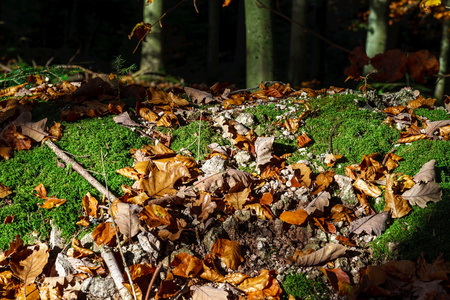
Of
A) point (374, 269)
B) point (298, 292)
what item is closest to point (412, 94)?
point (374, 269)

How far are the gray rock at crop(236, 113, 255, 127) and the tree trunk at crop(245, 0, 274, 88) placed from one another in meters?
3.01

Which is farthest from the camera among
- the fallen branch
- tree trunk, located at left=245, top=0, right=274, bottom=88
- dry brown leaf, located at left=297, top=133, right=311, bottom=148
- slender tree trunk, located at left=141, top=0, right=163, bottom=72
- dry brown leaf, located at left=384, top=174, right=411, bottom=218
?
slender tree trunk, located at left=141, top=0, right=163, bottom=72

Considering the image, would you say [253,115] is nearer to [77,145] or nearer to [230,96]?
[230,96]

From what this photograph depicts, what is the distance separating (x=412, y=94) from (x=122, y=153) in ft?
8.64

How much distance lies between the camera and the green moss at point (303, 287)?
5.35 feet

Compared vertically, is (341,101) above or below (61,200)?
above

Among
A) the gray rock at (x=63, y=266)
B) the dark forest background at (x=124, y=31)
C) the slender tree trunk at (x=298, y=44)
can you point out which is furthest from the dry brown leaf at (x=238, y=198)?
the dark forest background at (x=124, y=31)

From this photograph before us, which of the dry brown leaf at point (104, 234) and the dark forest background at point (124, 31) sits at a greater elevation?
the dark forest background at point (124, 31)

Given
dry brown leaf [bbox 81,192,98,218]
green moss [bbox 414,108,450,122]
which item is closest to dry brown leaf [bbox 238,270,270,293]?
dry brown leaf [bbox 81,192,98,218]

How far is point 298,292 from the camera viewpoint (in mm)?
1643

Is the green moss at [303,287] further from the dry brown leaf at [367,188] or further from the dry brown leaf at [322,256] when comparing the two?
the dry brown leaf at [367,188]

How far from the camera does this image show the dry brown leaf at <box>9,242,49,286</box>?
170cm

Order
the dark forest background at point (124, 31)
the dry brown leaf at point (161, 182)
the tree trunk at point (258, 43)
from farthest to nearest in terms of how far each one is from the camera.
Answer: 1. the dark forest background at point (124, 31)
2. the tree trunk at point (258, 43)
3. the dry brown leaf at point (161, 182)

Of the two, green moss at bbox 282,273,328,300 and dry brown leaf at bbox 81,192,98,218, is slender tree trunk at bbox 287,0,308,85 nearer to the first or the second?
dry brown leaf at bbox 81,192,98,218
